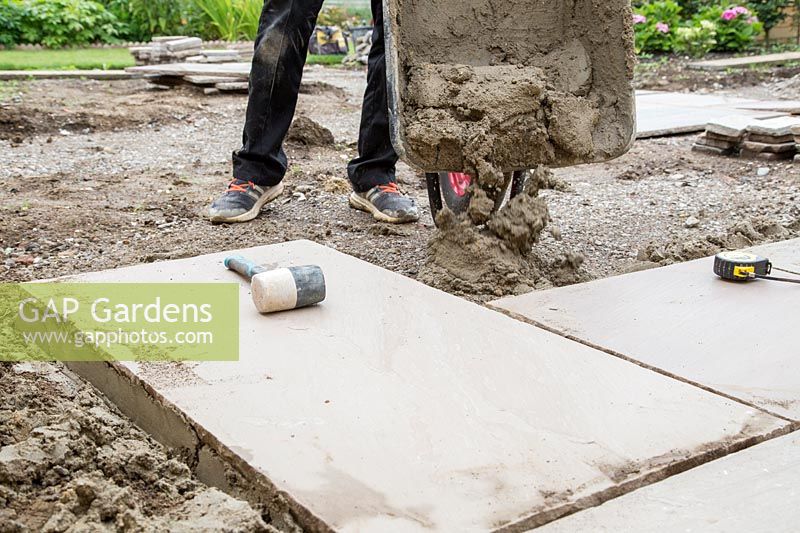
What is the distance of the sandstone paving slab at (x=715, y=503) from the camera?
1320mm

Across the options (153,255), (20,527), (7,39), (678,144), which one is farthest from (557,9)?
(7,39)

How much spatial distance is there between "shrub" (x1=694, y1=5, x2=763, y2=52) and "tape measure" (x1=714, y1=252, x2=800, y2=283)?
29.7 ft

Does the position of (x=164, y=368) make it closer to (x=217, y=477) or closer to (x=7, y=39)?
(x=217, y=477)

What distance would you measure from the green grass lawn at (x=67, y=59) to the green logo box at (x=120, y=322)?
24.0 ft

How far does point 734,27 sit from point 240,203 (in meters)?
9.06

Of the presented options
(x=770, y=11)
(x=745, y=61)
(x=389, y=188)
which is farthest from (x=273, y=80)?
(x=770, y=11)

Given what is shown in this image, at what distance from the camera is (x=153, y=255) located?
10.4 feet

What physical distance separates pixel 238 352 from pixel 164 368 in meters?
0.17

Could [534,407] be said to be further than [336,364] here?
No

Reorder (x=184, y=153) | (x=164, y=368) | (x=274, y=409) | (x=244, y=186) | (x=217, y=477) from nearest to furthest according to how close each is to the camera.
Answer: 1. (x=217, y=477)
2. (x=274, y=409)
3. (x=164, y=368)
4. (x=244, y=186)
5. (x=184, y=153)

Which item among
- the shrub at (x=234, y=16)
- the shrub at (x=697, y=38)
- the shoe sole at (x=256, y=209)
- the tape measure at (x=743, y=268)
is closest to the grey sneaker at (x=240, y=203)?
the shoe sole at (x=256, y=209)

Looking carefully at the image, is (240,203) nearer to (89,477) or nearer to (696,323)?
(696,323)

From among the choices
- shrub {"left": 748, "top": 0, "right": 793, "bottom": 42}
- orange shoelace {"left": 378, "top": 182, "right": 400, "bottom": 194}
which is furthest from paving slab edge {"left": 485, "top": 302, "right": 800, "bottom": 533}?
shrub {"left": 748, "top": 0, "right": 793, "bottom": 42}

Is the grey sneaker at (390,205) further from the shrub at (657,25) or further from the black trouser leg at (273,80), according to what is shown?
the shrub at (657,25)
